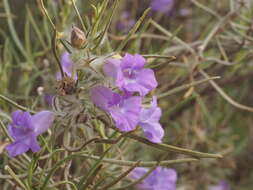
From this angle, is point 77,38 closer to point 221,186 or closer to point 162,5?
point 162,5

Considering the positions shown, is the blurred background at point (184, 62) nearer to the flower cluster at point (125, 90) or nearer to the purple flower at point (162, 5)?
the purple flower at point (162, 5)

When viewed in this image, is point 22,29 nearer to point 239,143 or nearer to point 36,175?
point 36,175

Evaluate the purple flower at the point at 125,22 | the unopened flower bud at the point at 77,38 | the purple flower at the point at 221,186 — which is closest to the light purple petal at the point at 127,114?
the unopened flower bud at the point at 77,38

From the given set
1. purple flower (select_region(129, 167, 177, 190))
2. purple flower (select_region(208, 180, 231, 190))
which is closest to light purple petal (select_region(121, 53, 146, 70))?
purple flower (select_region(129, 167, 177, 190))

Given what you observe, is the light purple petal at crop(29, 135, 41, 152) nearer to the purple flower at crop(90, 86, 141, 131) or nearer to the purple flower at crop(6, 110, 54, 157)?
the purple flower at crop(6, 110, 54, 157)

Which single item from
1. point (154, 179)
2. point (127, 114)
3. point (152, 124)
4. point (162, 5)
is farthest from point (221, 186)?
point (127, 114)
